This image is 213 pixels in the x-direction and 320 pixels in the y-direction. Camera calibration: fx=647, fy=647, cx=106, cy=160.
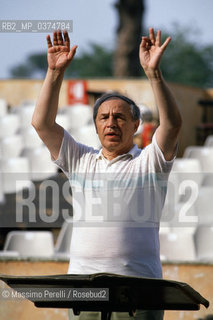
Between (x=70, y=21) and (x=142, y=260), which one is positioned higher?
(x=70, y=21)

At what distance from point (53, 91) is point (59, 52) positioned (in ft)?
0.56

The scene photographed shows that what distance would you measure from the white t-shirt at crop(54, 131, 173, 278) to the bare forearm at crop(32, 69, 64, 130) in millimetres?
266

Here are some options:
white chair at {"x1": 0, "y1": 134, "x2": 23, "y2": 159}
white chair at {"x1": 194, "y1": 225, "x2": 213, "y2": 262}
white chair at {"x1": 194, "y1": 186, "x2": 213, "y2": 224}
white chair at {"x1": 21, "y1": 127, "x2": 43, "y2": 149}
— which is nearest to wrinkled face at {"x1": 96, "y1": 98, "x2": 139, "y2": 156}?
white chair at {"x1": 194, "y1": 225, "x2": 213, "y2": 262}

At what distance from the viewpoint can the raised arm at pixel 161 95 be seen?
2.49 metres

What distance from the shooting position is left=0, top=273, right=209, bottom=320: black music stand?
201cm

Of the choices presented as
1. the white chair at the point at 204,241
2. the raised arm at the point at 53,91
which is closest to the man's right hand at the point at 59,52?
the raised arm at the point at 53,91

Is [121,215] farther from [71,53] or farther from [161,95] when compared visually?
[71,53]

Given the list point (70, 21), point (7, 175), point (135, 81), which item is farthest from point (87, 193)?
point (135, 81)

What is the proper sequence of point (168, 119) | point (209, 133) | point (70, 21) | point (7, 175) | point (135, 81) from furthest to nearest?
1. point (209, 133)
2. point (135, 81)
3. point (7, 175)
4. point (70, 21)
5. point (168, 119)

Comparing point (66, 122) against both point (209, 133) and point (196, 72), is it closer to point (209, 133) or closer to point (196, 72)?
point (209, 133)

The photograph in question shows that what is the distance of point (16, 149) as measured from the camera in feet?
27.0

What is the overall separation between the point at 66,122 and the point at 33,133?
54cm

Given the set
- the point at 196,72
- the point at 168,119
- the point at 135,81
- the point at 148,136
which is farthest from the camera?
the point at 196,72

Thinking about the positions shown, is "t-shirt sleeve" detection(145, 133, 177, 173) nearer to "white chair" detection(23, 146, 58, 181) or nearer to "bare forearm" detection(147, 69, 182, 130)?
"bare forearm" detection(147, 69, 182, 130)
